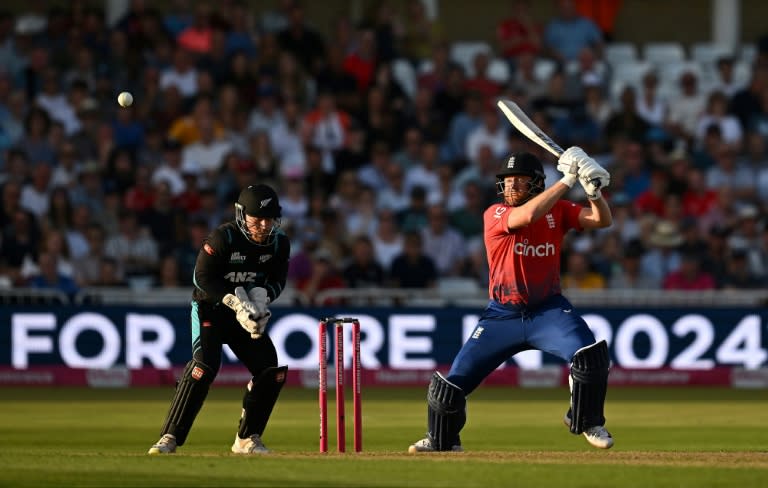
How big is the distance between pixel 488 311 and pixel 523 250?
0.51 meters

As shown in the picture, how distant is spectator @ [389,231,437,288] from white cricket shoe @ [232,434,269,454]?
8.10 meters

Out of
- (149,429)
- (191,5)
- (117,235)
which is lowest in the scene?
(149,429)

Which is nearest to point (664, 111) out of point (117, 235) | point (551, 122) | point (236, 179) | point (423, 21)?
point (551, 122)

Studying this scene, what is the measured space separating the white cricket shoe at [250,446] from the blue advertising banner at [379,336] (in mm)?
6909

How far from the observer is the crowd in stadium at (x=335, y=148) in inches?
766

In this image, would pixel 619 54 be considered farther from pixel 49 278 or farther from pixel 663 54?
pixel 49 278

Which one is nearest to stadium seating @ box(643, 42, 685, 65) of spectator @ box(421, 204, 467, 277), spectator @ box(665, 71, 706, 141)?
spectator @ box(665, 71, 706, 141)

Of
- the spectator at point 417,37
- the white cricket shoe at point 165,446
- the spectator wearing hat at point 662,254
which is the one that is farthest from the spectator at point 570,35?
the white cricket shoe at point 165,446

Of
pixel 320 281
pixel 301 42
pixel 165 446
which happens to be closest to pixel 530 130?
pixel 165 446

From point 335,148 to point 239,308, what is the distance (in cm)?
1059

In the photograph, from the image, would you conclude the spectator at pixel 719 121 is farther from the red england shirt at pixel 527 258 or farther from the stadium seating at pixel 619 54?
the red england shirt at pixel 527 258

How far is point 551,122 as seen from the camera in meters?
21.9

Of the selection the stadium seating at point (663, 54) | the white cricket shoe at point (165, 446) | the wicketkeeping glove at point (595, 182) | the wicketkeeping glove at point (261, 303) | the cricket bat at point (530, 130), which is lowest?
the white cricket shoe at point (165, 446)

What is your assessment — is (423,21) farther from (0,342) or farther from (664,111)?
(0,342)
